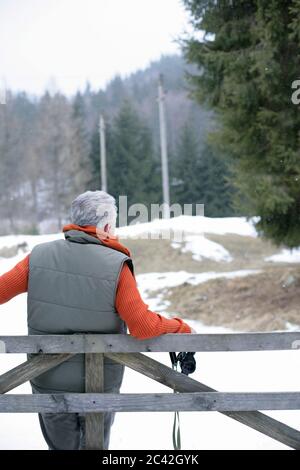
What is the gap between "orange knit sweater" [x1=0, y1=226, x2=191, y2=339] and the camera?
2.79 meters

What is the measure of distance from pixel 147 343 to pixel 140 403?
0.35 m

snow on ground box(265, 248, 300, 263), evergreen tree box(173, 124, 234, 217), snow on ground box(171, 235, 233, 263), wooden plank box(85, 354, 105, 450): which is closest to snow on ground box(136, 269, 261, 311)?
snow on ground box(171, 235, 233, 263)

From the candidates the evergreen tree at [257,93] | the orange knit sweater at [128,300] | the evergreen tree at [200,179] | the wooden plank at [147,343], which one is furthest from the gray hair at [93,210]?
the evergreen tree at [200,179]

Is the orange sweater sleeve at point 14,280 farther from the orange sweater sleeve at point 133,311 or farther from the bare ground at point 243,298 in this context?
the bare ground at point 243,298

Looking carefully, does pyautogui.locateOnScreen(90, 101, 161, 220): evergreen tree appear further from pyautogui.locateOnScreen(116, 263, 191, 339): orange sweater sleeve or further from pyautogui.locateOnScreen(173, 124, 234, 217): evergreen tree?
pyautogui.locateOnScreen(116, 263, 191, 339): orange sweater sleeve

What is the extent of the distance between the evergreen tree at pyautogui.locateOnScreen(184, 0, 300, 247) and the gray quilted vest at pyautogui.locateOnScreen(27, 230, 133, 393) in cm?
721

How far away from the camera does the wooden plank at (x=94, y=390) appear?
2988 millimetres

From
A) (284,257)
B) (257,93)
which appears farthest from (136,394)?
(284,257)

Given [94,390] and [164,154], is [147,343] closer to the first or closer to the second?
[94,390]

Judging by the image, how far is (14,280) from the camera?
290cm

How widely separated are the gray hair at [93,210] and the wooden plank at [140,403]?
36.3 inches

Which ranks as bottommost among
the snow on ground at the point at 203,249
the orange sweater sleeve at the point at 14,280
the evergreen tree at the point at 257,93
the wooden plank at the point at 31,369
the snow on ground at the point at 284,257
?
the snow on ground at the point at 284,257

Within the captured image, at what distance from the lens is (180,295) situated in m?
12.3
